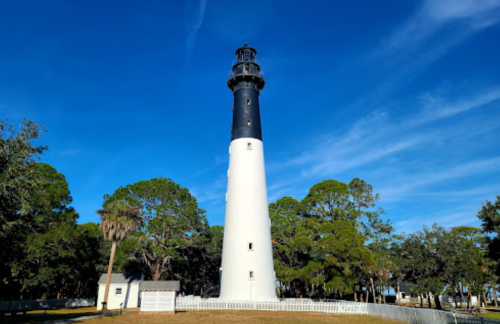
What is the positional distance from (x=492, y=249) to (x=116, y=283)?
2993 cm

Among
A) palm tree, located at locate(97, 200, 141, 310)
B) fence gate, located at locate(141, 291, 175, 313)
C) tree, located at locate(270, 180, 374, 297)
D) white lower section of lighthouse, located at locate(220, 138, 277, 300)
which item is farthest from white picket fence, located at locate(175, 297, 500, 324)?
palm tree, located at locate(97, 200, 141, 310)

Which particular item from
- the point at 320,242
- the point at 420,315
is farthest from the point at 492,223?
the point at 320,242

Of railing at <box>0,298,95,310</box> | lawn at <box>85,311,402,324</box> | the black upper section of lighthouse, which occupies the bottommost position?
railing at <box>0,298,95,310</box>

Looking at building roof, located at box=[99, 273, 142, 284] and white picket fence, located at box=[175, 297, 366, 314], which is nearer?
white picket fence, located at box=[175, 297, 366, 314]

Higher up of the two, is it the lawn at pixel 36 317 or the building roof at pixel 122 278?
the building roof at pixel 122 278

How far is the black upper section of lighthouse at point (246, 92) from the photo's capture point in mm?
27359

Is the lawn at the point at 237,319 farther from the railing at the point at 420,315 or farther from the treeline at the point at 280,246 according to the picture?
the treeline at the point at 280,246

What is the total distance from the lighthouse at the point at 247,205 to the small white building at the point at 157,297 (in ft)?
13.6

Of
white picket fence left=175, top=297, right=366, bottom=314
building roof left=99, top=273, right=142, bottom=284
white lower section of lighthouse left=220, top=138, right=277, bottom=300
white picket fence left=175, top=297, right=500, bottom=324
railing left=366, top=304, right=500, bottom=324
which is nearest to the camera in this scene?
railing left=366, top=304, right=500, bottom=324

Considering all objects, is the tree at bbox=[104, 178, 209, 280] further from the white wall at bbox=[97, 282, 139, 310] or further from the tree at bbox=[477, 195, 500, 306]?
the tree at bbox=[477, 195, 500, 306]

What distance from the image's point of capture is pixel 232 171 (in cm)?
2669

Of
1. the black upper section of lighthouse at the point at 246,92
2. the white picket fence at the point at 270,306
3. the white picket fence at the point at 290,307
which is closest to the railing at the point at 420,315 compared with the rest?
the white picket fence at the point at 290,307

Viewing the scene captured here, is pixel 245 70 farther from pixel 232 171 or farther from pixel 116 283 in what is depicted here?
pixel 116 283

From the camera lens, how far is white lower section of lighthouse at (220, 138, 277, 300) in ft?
76.6
